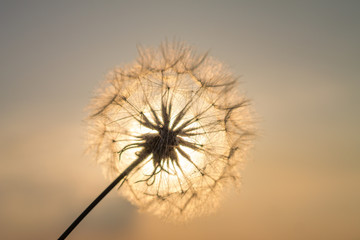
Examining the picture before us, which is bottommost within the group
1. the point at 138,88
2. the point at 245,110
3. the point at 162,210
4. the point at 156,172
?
the point at 162,210

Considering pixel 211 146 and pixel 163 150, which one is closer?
pixel 163 150

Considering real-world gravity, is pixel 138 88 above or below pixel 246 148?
below

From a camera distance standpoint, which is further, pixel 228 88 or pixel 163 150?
pixel 228 88

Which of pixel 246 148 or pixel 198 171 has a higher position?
pixel 246 148

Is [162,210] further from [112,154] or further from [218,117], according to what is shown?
[218,117]

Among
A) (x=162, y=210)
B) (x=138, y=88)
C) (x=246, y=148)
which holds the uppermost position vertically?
(x=246, y=148)

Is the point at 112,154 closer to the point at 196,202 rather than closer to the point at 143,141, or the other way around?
the point at 143,141

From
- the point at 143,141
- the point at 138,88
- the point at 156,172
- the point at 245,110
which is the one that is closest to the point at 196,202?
the point at 156,172

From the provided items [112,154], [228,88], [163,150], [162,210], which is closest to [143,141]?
[163,150]
